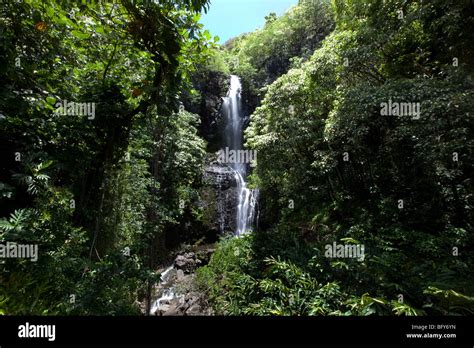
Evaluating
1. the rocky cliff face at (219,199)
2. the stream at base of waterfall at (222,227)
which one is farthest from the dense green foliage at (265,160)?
the rocky cliff face at (219,199)

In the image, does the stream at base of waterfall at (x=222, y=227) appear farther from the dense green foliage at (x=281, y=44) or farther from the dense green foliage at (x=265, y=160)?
the dense green foliage at (x=281, y=44)

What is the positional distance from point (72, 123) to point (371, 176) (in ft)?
27.4

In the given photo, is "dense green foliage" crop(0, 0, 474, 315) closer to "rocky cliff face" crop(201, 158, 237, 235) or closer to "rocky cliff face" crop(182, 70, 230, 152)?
"rocky cliff face" crop(201, 158, 237, 235)

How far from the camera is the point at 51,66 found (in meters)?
4.14

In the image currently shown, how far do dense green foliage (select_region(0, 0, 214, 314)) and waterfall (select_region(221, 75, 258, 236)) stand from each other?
1044 cm

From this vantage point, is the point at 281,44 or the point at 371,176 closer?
the point at 371,176

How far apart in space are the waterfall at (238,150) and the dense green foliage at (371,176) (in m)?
3.40

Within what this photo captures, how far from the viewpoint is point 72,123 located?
3.74 meters

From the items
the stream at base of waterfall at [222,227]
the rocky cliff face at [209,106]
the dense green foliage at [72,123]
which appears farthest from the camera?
the rocky cliff face at [209,106]

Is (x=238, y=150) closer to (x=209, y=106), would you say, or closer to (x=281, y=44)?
(x=209, y=106)

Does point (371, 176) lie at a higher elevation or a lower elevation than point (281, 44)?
lower

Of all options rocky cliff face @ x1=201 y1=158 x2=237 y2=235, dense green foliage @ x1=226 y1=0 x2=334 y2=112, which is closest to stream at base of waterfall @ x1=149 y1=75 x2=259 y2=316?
rocky cliff face @ x1=201 y1=158 x2=237 y2=235

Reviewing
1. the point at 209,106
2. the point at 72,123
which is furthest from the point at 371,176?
the point at 209,106

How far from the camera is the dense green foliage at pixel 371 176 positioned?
16.7 ft
